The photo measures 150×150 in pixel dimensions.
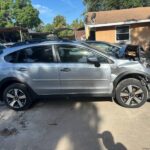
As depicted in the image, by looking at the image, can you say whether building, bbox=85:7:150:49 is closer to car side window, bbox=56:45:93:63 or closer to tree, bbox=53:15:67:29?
car side window, bbox=56:45:93:63

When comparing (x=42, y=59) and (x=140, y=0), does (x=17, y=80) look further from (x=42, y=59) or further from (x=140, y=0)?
(x=140, y=0)

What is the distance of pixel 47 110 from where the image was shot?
7312 mm

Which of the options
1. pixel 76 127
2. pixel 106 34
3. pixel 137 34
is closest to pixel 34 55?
pixel 76 127

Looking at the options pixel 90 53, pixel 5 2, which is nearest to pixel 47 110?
pixel 90 53

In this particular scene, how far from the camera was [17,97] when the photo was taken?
24.1ft

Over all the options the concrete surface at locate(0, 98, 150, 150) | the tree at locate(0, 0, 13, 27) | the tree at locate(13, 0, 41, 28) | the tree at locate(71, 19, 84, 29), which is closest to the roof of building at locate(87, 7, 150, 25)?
the concrete surface at locate(0, 98, 150, 150)

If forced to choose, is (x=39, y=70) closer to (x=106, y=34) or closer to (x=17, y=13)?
(x=106, y=34)

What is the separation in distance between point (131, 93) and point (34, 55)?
8.41 feet

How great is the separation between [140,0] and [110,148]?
127 ft

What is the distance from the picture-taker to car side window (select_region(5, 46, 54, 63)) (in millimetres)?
7205

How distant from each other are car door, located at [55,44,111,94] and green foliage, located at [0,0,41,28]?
56673 mm

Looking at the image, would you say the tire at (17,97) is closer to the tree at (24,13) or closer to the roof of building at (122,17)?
the roof of building at (122,17)

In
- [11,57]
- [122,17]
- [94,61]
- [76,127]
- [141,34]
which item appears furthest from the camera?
[122,17]

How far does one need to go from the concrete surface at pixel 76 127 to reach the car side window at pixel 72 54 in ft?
4.00
